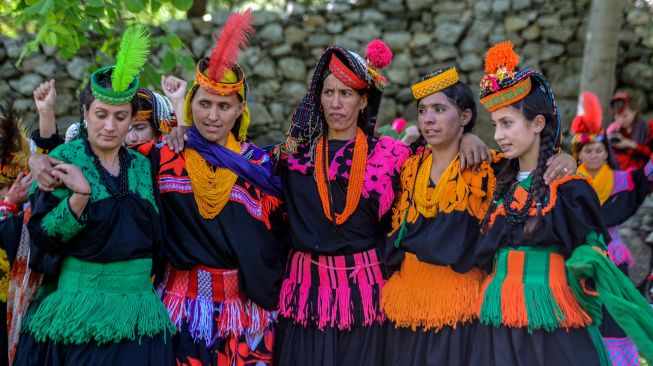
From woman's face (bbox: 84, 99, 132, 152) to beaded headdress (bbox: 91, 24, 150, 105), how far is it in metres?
0.04

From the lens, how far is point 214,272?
3.58 meters

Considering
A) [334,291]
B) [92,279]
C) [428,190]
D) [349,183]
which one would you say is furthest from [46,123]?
[428,190]

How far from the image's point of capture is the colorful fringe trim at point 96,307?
121 inches

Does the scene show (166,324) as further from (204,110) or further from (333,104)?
(333,104)

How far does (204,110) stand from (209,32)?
7021 mm

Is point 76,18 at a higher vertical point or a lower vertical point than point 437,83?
higher

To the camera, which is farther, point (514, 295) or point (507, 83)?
point (507, 83)

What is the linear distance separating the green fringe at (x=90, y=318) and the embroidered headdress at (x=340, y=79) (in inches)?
48.9

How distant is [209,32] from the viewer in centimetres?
1032

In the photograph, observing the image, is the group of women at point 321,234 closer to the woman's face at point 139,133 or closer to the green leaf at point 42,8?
the woman's face at point 139,133

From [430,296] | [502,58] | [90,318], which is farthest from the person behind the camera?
[430,296]

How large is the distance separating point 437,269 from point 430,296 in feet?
0.47

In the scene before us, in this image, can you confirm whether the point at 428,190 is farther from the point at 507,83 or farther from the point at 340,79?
the point at 340,79

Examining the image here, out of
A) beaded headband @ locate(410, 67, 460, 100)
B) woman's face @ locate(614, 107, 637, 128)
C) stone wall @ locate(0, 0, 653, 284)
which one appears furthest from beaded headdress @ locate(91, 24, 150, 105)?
stone wall @ locate(0, 0, 653, 284)
